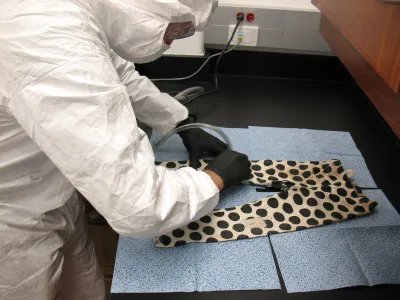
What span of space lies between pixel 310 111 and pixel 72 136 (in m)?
0.96

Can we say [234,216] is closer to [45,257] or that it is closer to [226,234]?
[226,234]

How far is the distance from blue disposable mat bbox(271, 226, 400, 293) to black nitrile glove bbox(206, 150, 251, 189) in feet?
0.57

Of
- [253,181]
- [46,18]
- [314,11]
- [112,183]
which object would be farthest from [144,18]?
[314,11]

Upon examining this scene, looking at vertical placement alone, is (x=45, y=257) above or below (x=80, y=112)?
below

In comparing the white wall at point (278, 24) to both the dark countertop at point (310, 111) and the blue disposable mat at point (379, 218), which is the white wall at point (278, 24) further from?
the blue disposable mat at point (379, 218)

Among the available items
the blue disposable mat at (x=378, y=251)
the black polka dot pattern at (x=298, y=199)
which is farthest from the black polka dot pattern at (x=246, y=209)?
the blue disposable mat at (x=378, y=251)

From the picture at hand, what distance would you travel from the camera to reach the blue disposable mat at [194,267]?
735mm

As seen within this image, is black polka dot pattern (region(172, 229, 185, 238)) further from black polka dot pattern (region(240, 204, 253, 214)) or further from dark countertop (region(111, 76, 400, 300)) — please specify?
dark countertop (region(111, 76, 400, 300))

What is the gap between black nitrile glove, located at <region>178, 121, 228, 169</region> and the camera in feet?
3.46

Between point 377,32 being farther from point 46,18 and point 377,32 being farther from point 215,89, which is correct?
point 215,89

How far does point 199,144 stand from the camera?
3.52ft

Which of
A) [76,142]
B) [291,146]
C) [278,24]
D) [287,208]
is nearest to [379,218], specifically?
[287,208]

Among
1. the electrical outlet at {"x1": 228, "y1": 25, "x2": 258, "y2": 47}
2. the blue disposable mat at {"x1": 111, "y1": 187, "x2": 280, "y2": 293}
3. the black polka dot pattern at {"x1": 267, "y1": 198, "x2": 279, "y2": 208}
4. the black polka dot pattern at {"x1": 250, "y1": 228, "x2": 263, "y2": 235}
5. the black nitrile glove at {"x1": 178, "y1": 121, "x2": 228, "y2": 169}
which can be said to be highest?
the electrical outlet at {"x1": 228, "y1": 25, "x2": 258, "y2": 47}

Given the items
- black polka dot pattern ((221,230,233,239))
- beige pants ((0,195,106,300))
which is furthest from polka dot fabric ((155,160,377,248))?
beige pants ((0,195,106,300))
